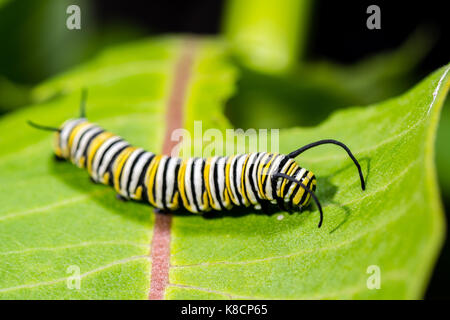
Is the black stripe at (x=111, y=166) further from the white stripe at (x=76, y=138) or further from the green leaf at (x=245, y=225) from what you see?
the white stripe at (x=76, y=138)

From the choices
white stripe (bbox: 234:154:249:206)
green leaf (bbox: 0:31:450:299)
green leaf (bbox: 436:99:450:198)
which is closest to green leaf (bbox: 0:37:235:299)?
green leaf (bbox: 0:31:450:299)

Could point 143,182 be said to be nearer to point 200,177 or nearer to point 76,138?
point 200,177

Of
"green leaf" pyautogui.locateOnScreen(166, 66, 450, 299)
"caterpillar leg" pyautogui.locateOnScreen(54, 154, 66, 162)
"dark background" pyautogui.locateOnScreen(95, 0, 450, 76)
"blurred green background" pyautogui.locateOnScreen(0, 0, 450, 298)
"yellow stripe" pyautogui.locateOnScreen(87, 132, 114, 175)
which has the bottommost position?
"green leaf" pyautogui.locateOnScreen(166, 66, 450, 299)

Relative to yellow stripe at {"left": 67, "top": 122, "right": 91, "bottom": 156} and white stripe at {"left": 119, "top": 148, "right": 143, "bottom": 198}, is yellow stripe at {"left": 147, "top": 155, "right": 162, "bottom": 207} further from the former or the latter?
yellow stripe at {"left": 67, "top": 122, "right": 91, "bottom": 156}

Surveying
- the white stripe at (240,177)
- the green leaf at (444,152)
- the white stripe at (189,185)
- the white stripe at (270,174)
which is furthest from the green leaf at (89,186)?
the green leaf at (444,152)

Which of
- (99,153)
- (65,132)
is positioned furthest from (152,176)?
(65,132)

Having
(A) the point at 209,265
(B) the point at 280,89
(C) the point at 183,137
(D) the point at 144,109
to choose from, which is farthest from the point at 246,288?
(B) the point at 280,89
